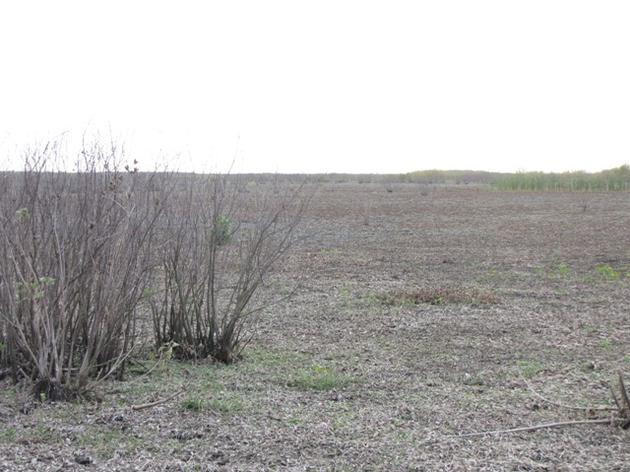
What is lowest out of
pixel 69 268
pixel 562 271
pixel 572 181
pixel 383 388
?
pixel 383 388

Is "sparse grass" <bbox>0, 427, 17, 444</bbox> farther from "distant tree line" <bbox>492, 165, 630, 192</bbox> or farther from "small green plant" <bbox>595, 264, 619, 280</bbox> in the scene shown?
"distant tree line" <bbox>492, 165, 630, 192</bbox>

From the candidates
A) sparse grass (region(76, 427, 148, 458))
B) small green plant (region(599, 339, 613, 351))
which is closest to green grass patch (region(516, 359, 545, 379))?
small green plant (region(599, 339, 613, 351))

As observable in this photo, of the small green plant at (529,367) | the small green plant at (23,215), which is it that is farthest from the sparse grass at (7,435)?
the small green plant at (529,367)

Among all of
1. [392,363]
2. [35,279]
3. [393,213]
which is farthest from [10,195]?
[393,213]

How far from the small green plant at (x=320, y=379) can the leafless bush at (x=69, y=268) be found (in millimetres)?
1385

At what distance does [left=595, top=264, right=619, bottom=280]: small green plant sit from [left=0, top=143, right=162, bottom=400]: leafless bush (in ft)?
28.0

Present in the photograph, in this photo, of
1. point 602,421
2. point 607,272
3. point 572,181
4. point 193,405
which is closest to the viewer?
point 602,421

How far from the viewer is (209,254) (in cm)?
699

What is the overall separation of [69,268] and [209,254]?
1.36 metres

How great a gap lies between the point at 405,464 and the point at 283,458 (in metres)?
0.71

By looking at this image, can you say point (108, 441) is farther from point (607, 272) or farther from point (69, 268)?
point (607, 272)

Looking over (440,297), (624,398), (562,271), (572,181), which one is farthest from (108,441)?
(572,181)

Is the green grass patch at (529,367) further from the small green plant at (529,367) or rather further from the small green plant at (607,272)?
the small green plant at (607,272)

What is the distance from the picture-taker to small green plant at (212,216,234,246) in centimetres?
687
